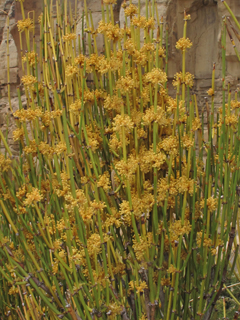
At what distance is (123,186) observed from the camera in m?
0.73

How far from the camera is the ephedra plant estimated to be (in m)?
0.73

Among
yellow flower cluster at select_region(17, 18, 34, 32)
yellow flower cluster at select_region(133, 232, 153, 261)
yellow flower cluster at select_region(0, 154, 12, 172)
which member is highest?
yellow flower cluster at select_region(17, 18, 34, 32)

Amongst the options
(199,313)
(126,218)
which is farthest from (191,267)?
Answer: (126,218)

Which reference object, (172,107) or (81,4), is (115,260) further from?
(81,4)

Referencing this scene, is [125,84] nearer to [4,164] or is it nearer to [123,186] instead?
[123,186]

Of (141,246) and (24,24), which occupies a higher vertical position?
(24,24)

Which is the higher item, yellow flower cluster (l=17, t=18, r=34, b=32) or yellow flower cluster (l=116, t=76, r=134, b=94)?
yellow flower cluster (l=17, t=18, r=34, b=32)

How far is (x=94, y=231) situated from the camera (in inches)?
30.8

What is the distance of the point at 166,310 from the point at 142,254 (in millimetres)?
170

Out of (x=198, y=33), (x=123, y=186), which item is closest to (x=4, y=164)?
(x=123, y=186)

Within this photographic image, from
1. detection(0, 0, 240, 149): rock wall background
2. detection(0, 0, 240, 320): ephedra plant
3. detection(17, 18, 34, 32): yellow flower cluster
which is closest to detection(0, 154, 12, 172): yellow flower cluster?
detection(0, 0, 240, 320): ephedra plant

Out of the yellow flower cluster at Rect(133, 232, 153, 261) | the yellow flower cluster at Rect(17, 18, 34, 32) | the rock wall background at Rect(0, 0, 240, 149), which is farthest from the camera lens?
the rock wall background at Rect(0, 0, 240, 149)

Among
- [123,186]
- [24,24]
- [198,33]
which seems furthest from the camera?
[198,33]

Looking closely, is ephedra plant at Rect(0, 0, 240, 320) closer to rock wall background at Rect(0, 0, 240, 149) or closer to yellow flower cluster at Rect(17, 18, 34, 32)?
yellow flower cluster at Rect(17, 18, 34, 32)
